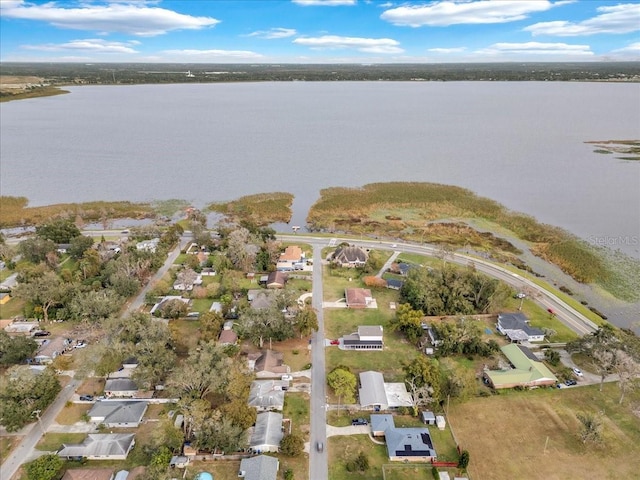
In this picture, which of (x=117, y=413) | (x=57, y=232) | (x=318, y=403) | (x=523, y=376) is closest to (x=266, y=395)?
(x=318, y=403)

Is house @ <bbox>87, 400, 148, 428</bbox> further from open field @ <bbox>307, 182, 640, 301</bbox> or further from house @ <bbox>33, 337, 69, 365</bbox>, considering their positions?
open field @ <bbox>307, 182, 640, 301</bbox>

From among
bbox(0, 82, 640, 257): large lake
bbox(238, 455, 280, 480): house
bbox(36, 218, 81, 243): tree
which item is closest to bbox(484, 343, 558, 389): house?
bbox(238, 455, 280, 480): house

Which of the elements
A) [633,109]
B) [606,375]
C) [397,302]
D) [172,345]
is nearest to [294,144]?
[397,302]

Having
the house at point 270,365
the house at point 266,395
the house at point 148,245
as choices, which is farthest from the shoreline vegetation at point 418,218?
the house at point 266,395

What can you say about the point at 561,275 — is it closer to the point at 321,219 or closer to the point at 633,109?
the point at 321,219

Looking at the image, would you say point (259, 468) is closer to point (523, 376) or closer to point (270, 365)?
point (270, 365)

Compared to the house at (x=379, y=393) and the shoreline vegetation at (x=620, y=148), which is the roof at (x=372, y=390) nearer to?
the house at (x=379, y=393)
